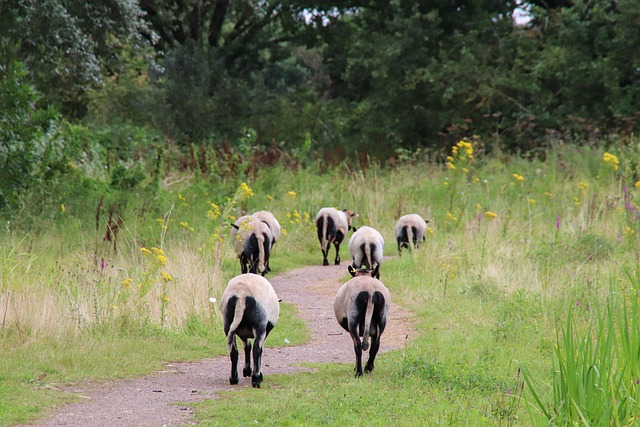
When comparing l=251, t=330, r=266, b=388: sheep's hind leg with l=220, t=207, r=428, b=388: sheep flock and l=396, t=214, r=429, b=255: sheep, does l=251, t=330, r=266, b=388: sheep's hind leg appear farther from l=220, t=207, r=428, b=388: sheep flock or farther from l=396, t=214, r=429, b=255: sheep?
l=396, t=214, r=429, b=255: sheep

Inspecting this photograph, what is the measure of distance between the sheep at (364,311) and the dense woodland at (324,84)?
748cm

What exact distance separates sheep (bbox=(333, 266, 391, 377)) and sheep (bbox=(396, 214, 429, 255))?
7.64m

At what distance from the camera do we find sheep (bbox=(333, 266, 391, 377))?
833cm

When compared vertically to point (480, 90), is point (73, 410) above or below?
below

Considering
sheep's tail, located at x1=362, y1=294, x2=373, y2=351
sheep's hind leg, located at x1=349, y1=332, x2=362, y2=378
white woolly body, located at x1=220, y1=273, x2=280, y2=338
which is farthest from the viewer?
sheep's hind leg, located at x1=349, y1=332, x2=362, y2=378

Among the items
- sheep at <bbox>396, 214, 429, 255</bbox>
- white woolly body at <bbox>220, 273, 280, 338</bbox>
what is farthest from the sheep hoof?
sheep at <bbox>396, 214, 429, 255</bbox>

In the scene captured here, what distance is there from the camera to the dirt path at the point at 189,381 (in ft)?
23.2

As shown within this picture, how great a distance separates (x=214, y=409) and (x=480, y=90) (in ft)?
71.0

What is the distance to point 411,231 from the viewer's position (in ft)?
53.4

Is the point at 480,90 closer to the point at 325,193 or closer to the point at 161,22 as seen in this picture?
the point at 325,193

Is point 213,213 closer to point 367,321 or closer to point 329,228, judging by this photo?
point 329,228

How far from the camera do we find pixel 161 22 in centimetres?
3466

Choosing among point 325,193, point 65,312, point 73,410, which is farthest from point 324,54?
point 73,410

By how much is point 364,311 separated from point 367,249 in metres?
5.28
